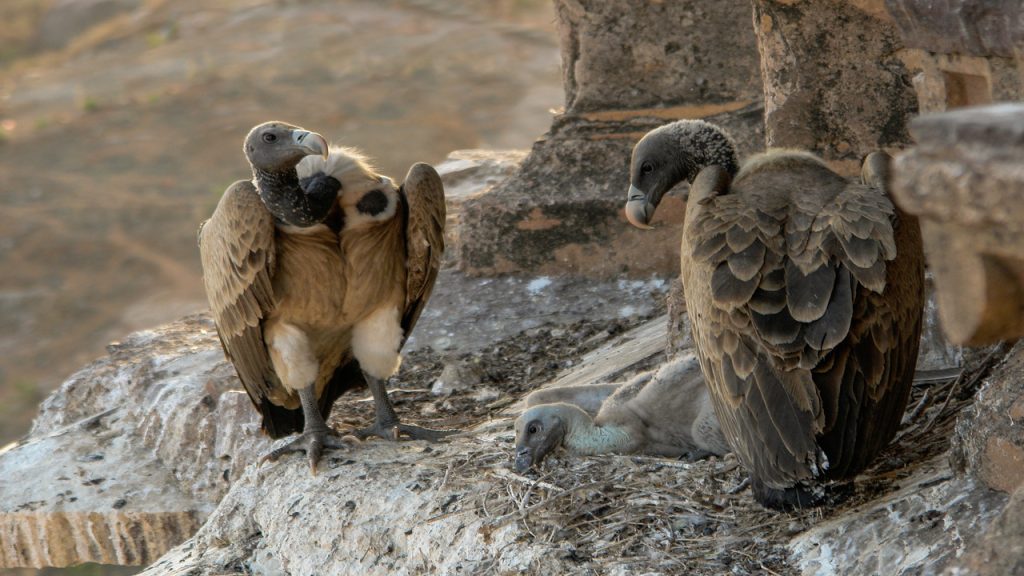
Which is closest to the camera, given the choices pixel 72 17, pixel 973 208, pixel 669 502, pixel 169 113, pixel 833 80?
pixel 973 208

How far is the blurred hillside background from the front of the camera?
61.9ft

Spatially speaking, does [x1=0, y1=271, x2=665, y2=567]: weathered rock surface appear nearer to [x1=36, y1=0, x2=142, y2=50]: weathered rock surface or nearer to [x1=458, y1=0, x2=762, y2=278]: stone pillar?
[x1=458, y1=0, x2=762, y2=278]: stone pillar

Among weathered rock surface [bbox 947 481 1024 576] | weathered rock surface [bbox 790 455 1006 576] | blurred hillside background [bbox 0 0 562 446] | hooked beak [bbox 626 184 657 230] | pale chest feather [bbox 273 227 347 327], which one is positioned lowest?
blurred hillside background [bbox 0 0 562 446]

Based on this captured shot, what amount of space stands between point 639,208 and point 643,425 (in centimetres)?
77

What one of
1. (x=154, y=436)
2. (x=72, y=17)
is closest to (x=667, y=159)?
(x=154, y=436)

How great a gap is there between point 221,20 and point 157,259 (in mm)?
9651

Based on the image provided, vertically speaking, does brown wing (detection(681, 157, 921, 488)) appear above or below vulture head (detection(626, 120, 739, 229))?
below

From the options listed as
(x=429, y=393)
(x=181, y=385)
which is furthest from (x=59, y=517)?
(x=429, y=393)

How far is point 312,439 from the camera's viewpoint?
5.36 metres

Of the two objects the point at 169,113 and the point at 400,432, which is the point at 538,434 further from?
the point at 169,113

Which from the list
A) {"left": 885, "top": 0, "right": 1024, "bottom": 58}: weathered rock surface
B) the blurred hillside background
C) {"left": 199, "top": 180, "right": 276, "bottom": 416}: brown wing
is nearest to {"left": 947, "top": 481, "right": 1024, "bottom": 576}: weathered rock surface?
{"left": 885, "top": 0, "right": 1024, "bottom": 58}: weathered rock surface

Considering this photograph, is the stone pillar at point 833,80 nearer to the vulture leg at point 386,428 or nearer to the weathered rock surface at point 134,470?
the vulture leg at point 386,428

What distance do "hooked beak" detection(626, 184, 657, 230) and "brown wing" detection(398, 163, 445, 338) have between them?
1.12 m

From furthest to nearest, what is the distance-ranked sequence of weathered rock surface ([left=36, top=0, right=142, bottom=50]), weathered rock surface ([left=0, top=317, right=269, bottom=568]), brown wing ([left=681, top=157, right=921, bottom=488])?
weathered rock surface ([left=36, top=0, right=142, bottom=50]) < weathered rock surface ([left=0, top=317, right=269, bottom=568]) < brown wing ([left=681, top=157, right=921, bottom=488])
